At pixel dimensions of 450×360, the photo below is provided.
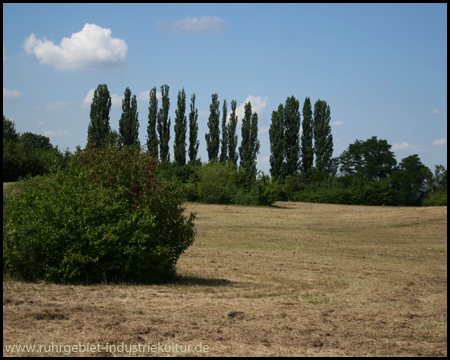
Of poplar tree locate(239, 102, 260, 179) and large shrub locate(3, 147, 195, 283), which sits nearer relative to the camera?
large shrub locate(3, 147, 195, 283)

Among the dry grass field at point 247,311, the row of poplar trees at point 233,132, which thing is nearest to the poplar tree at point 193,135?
the row of poplar trees at point 233,132

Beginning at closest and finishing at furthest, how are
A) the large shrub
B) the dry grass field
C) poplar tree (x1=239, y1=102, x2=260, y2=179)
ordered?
1. the dry grass field
2. the large shrub
3. poplar tree (x1=239, y1=102, x2=260, y2=179)

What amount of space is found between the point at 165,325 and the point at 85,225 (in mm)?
3672

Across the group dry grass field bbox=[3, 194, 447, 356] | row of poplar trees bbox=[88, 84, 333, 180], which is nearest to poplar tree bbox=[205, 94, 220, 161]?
row of poplar trees bbox=[88, 84, 333, 180]

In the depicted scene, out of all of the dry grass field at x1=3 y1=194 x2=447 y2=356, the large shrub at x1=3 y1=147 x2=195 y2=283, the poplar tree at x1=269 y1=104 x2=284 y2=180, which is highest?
the poplar tree at x1=269 y1=104 x2=284 y2=180

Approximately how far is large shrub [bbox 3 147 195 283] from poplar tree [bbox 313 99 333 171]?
2479 inches

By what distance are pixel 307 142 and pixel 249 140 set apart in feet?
28.9

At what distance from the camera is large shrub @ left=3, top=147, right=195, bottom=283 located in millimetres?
9555

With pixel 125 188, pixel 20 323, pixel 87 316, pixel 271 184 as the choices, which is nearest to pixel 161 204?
pixel 125 188

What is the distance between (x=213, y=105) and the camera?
7075 cm

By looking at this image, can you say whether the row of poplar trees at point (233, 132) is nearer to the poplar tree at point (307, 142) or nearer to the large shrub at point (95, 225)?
the poplar tree at point (307, 142)

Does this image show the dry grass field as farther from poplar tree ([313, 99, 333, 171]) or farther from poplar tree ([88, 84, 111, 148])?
poplar tree ([313, 99, 333, 171])

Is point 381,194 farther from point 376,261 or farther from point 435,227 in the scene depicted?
point 376,261

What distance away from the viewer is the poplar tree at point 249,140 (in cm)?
6944
